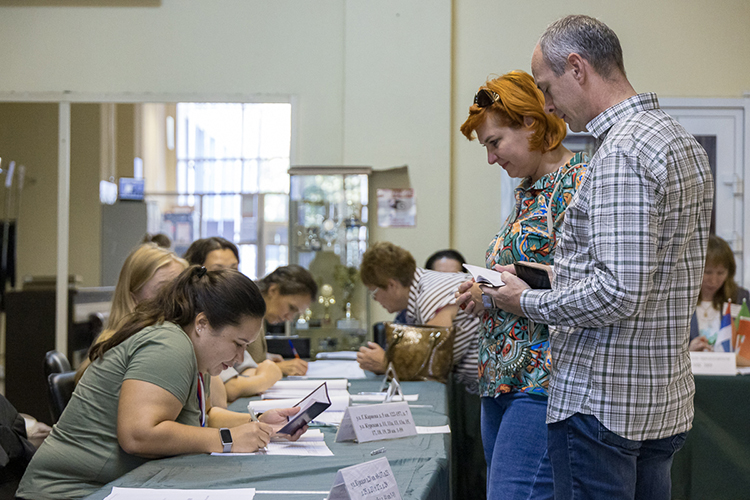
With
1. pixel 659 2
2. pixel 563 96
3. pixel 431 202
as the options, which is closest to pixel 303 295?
pixel 431 202

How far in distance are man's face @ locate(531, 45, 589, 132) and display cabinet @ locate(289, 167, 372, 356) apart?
138 inches

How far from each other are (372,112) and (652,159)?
13.1 feet

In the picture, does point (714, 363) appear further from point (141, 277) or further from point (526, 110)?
point (141, 277)

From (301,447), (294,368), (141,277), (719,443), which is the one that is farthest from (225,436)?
(719,443)

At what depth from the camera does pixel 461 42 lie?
5082 mm

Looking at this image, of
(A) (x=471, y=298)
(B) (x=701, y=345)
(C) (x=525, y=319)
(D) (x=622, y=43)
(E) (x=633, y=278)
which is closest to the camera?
(E) (x=633, y=278)

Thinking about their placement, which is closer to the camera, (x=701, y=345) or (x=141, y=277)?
(x=141, y=277)

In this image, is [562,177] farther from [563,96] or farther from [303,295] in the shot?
[303,295]

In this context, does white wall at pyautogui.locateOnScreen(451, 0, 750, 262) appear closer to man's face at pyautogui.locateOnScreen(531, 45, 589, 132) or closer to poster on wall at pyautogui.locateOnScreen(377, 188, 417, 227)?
poster on wall at pyautogui.locateOnScreen(377, 188, 417, 227)

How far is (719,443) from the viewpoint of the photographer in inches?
119

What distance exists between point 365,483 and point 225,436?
617 millimetres

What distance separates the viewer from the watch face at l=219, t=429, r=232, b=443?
1.68 metres

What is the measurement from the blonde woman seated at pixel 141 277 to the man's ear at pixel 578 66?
5.02 ft

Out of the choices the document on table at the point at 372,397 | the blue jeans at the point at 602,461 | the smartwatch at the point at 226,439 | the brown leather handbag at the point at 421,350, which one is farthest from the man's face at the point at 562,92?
the brown leather handbag at the point at 421,350
